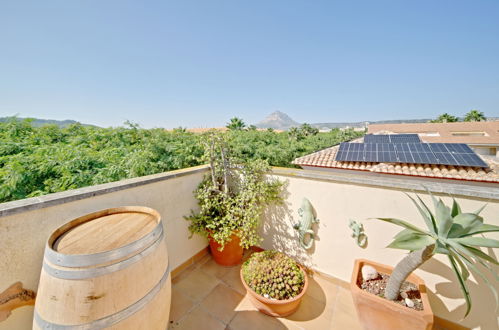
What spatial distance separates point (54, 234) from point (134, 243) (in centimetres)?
55

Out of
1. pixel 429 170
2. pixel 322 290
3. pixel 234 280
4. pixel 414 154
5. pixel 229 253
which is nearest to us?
pixel 322 290

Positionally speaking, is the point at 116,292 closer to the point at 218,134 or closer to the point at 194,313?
the point at 194,313

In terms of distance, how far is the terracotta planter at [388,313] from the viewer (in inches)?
60.5

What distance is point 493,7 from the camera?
4.48 metres

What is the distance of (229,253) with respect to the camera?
2.72m

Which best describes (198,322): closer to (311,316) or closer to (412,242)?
(311,316)

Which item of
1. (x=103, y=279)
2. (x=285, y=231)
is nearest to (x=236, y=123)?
(x=285, y=231)

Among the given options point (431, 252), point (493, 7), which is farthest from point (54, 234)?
→ point (493, 7)

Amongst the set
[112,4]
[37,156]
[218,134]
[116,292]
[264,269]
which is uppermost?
[112,4]

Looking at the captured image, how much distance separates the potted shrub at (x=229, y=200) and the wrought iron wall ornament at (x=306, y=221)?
0.38m

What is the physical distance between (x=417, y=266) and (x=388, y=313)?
22.1 inches

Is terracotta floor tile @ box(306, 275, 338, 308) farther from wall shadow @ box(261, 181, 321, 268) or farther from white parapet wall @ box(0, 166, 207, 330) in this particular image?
→ white parapet wall @ box(0, 166, 207, 330)

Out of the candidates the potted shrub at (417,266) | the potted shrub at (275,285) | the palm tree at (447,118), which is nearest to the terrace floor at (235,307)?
the potted shrub at (275,285)

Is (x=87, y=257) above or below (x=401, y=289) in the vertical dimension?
above
